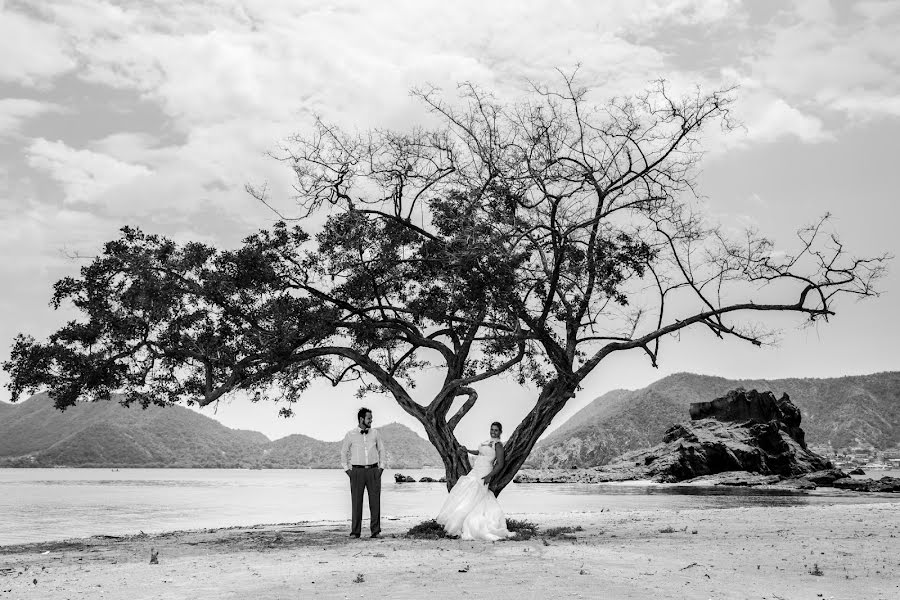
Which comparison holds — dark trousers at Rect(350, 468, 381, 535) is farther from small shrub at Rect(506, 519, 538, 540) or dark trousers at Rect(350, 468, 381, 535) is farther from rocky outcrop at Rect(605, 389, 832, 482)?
rocky outcrop at Rect(605, 389, 832, 482)

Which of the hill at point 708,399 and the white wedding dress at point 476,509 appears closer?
the white wedding dress at point 476,509

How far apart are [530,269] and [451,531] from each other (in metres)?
5.75

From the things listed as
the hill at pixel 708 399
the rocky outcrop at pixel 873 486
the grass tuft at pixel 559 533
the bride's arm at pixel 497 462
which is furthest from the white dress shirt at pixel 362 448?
the hill at pixel 708 399

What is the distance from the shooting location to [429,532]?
14.8 metres

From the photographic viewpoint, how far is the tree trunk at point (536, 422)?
51.5ft

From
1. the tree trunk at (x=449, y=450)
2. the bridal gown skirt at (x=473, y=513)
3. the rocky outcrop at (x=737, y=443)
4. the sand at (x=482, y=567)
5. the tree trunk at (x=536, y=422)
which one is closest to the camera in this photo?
the sand at (x=482, y=567)

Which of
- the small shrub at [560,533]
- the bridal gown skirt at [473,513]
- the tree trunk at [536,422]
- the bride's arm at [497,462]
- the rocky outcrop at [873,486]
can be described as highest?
the tree trunk at [536,422]

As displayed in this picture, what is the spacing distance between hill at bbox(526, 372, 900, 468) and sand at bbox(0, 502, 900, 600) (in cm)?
14656

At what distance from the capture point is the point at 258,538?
15820 mm

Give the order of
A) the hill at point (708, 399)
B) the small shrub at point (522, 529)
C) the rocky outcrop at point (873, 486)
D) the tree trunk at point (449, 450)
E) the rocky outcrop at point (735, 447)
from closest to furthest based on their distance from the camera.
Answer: the small shrub at point (522, 529)
the tree trunk at point (449, 450)
the rocky outcrop at point (873, 486)
the rocky outcrop at point (735, 447)
the hill at point (708, 399)

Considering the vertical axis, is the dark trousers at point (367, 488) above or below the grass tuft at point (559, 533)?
above

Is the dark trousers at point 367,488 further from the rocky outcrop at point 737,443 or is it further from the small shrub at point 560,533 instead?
the rocky outcrop at point 737,443

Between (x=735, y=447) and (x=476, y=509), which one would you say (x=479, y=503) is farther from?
(x=735, y=447)

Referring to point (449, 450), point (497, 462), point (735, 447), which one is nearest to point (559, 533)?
point (497, 462)
